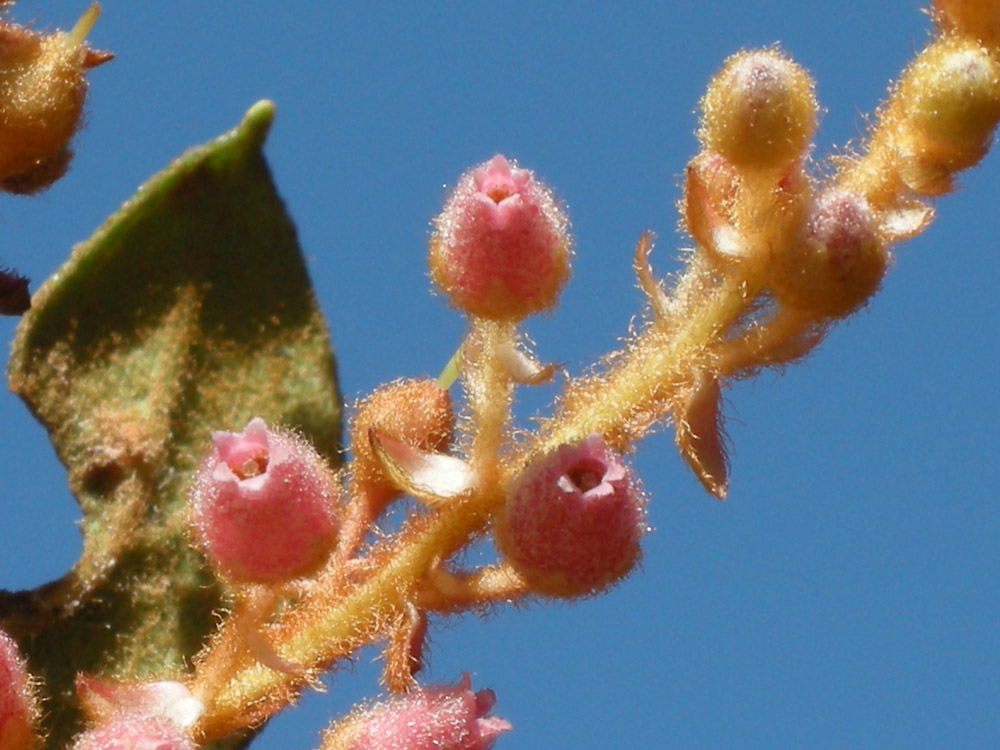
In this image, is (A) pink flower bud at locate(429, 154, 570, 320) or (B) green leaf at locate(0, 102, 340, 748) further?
(B) green leaf at locate(0, 102, 340, 748)

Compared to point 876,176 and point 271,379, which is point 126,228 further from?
point 876,176

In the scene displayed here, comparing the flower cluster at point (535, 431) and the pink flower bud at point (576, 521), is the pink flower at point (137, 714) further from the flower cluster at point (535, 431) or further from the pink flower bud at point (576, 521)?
the pink flower bud at point (576, 521)

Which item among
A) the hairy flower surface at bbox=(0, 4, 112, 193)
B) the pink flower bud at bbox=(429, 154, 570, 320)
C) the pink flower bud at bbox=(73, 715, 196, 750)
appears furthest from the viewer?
the hairy flower surface at bbox=(0, 4, 112, 193)

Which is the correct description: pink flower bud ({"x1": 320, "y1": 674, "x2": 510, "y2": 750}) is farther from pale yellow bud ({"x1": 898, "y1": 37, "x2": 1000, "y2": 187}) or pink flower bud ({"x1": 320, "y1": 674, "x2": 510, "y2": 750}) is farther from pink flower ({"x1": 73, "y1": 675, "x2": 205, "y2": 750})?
pale yellow bud ({"x1": 898, "y1": 37, "x2": 1000, "y2": 187})

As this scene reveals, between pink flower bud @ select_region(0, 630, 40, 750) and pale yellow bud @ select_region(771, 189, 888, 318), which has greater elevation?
pale yellow bud @ select_region(771, 189, 888, 318)

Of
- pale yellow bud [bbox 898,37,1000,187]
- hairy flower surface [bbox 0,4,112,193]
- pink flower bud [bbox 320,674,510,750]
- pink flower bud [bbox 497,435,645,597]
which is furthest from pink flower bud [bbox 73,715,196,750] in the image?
pale yellow bud [bbox 898,37,1000,187]

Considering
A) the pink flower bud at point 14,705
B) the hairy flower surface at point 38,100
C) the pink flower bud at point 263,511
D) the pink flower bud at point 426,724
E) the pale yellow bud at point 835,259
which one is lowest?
the pink flower bud at point 14,705

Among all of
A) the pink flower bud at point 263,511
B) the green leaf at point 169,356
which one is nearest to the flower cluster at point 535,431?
the pink flower bud at point 263,511
